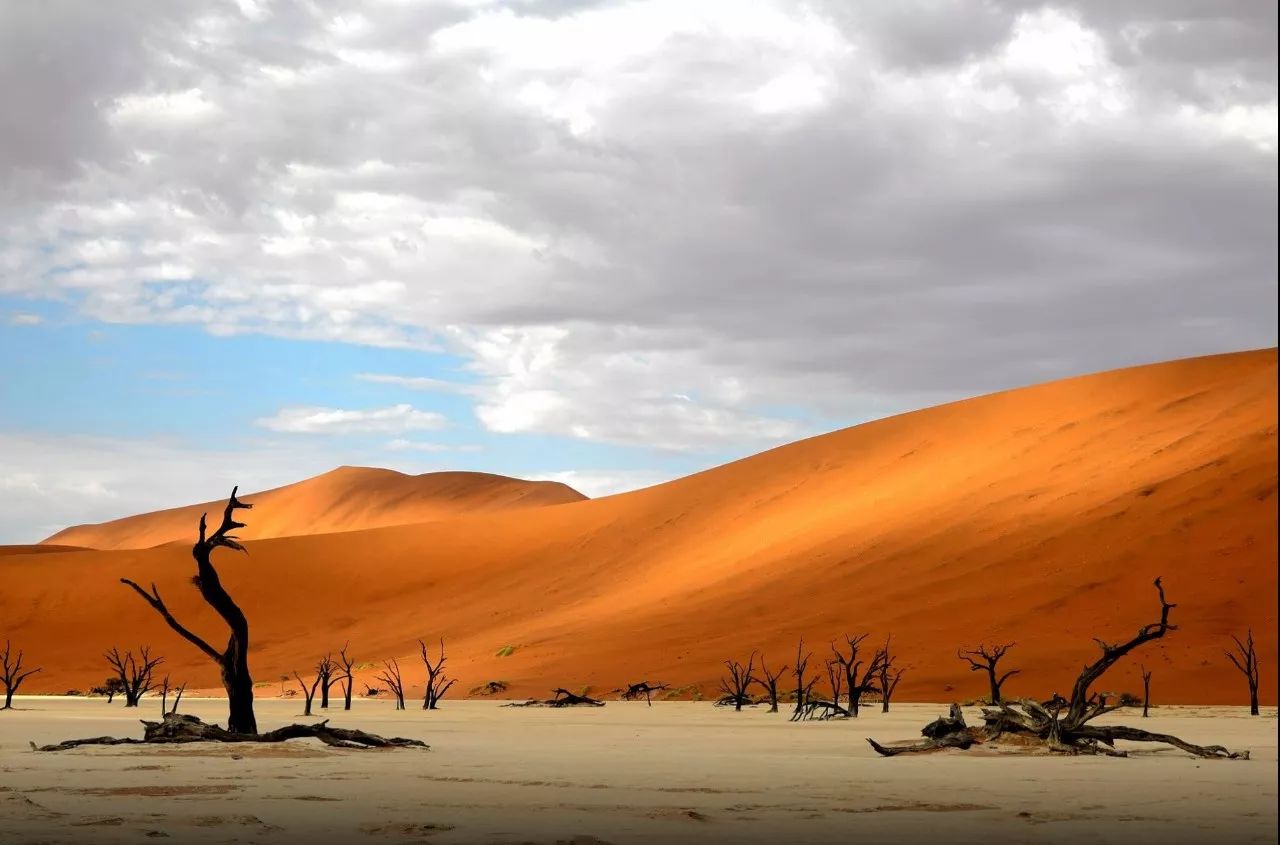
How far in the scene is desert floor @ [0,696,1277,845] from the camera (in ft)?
29.4

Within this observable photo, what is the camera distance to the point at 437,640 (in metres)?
57.6

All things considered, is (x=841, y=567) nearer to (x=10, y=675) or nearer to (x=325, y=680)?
(x=325, y=680)

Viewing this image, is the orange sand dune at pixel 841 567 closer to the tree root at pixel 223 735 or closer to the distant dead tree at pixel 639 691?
the distant dead tree at pixel 639 691

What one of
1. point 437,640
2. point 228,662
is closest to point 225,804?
point 228,662

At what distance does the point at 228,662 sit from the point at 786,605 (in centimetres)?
3070

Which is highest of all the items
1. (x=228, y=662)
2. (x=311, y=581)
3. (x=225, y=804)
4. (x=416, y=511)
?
(x=416, y=511)

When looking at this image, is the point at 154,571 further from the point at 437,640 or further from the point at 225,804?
the point at 225,804

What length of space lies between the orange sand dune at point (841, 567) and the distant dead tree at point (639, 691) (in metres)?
0.98

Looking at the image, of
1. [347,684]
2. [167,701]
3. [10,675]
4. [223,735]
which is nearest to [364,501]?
[347,684]

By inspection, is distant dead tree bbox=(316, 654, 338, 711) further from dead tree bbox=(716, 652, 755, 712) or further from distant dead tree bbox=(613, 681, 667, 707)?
dead tree bbox=(716, 652, 755, 712)

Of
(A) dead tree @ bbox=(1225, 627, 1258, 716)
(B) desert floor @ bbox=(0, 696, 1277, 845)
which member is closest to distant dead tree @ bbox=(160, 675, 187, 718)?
(B) desert floor @ bbox=(0, 696, 1277, 845)

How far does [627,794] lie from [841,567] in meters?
38.1

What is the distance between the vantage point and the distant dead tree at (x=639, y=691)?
1420 inches

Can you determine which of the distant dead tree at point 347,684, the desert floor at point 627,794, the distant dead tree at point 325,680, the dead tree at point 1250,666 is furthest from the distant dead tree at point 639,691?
the desert floor at point 627,794
